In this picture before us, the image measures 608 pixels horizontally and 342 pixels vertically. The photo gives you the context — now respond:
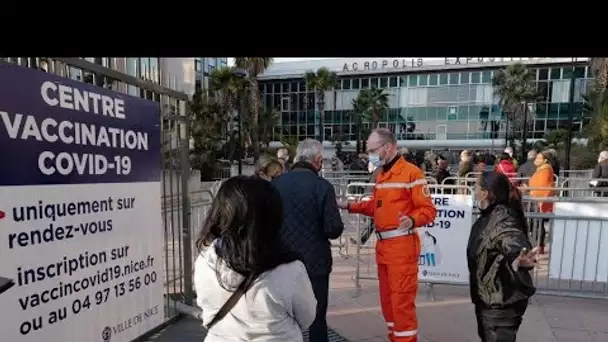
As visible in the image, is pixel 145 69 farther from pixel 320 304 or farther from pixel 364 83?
pixel 364 83

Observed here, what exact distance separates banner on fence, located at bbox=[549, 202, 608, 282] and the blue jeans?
10.5 feet

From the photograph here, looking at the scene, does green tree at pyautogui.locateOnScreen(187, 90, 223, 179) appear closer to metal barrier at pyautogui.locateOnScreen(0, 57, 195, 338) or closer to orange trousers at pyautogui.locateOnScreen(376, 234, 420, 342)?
metal barrier at pyautogui.locateOnScreen(0, 57, 195, 338)

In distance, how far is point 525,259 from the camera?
2.55 metres

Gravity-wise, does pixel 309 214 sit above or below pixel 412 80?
below

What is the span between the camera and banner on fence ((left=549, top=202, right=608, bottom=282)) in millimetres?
5012

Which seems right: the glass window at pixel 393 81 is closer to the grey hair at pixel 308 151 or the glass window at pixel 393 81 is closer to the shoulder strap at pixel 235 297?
the grey hair at pixel 308 151

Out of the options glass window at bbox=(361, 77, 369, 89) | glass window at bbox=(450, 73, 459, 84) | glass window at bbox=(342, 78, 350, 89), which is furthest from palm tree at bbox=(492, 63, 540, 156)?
glass window at bbox=(342, 78, 350, 89)

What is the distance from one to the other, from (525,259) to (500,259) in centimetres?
13

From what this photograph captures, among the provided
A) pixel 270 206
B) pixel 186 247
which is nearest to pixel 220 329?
pixel 270 206

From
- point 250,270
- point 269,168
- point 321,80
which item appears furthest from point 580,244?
point 321,80

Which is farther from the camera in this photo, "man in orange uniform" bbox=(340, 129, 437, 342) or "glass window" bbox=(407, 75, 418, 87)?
"glass window" bbox=(407, 75, 418, 87)

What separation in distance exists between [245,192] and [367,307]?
360 cm

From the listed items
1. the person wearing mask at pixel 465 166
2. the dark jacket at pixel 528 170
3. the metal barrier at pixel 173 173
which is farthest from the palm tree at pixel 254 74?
the metal barrier at pixel 173 173

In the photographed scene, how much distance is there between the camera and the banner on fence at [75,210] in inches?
85.7
